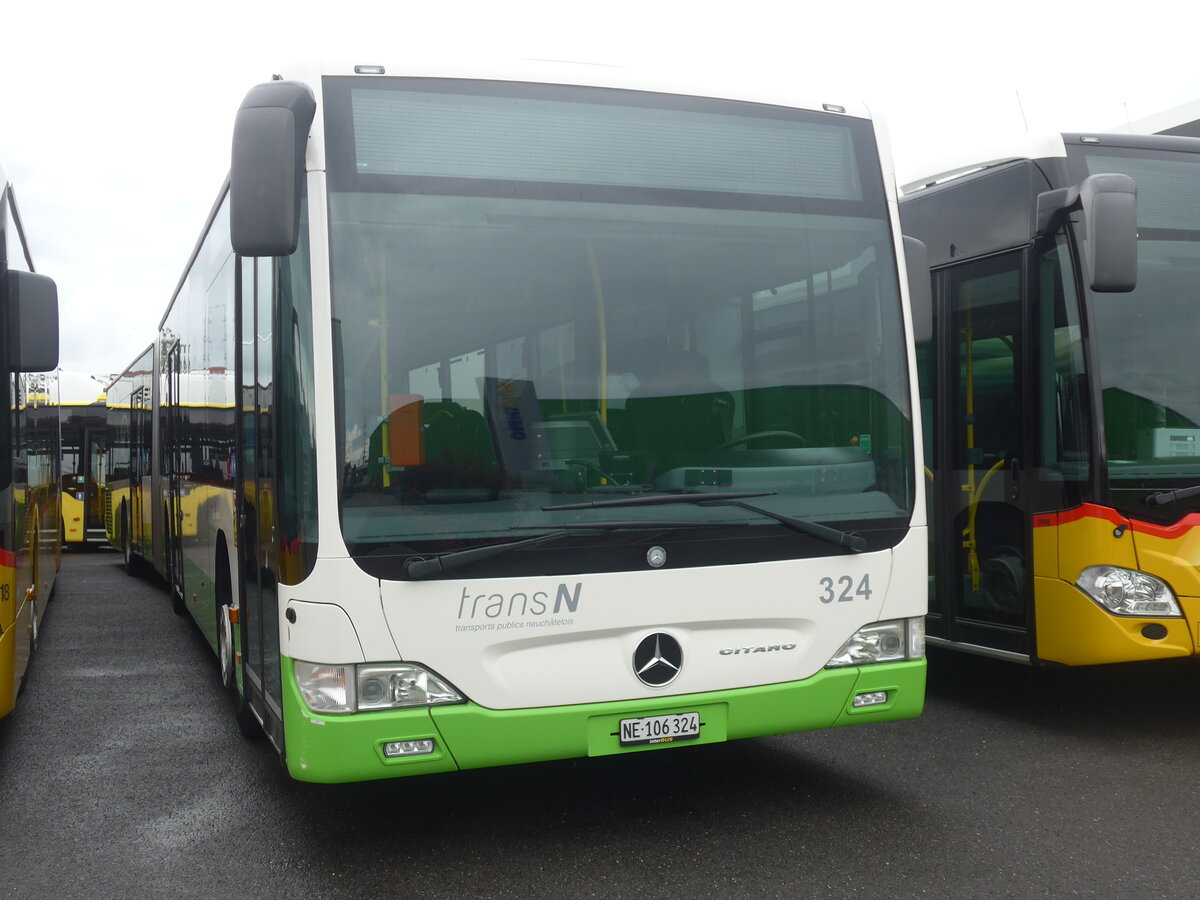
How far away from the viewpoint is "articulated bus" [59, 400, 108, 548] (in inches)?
885

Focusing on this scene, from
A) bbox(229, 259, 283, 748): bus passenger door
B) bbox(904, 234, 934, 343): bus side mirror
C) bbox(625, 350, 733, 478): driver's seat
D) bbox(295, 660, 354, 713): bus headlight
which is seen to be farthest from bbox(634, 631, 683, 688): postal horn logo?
bbox(904, 234, 934, 343): bus side mirror

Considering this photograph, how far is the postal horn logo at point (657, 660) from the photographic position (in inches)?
180

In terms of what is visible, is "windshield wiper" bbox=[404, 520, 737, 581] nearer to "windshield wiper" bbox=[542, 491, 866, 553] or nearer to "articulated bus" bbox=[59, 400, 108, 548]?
"windshield wiper" bbox=[542, 491, 866, 553]

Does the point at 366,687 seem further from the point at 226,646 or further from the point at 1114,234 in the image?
the point at 1114,234

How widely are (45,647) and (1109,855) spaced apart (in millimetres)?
8861

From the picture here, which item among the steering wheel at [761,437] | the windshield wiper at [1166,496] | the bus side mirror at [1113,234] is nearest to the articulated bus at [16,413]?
the steering wheel at [761,437]

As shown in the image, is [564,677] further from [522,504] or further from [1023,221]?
[1023,221]

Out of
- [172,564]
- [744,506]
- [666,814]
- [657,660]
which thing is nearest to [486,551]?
[657,660]

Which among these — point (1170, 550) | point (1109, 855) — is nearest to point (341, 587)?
point (1109, 855)

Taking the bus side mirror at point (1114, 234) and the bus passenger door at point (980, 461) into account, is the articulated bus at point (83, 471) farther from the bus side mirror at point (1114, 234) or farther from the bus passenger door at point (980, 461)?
the bus side mirror at point (1114, 234)

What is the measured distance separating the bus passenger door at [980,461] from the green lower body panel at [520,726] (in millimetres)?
2253

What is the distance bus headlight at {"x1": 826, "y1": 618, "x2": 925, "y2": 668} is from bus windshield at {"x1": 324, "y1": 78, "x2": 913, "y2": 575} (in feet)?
1.27

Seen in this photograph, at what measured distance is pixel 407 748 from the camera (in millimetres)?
4293

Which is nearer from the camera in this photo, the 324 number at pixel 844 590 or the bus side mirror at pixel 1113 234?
the 324 number at pixel 844 590
